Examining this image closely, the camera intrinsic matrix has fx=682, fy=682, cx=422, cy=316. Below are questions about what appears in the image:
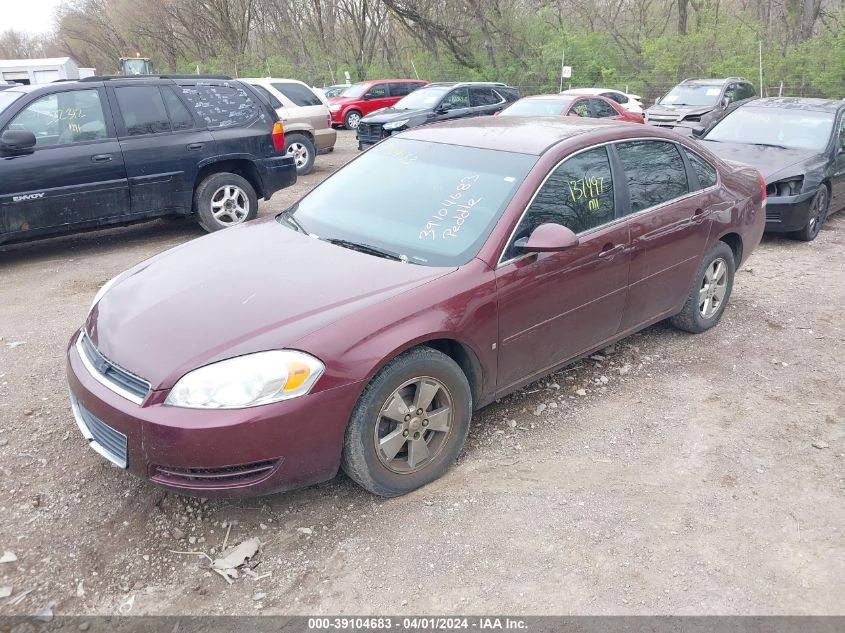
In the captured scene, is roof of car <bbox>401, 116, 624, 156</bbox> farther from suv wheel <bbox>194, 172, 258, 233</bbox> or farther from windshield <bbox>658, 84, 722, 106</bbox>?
windshield <bbox>658, 84, 722, 106</bbox>

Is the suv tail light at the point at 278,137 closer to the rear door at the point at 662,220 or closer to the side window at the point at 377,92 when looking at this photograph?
the rear door at the point at 662,220

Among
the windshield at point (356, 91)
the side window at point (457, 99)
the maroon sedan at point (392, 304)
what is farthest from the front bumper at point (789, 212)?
the windshield at point (356, 91)

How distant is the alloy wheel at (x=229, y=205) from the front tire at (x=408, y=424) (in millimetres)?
5481

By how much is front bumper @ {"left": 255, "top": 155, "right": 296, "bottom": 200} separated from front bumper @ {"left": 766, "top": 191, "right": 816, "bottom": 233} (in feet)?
18.7

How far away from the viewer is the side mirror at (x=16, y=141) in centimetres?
645

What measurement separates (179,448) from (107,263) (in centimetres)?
508

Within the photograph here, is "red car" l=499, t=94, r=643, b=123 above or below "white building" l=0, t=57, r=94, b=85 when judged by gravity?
below

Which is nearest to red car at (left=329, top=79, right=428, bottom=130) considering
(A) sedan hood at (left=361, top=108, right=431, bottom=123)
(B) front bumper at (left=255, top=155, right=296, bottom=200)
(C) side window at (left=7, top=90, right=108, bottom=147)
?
(A) sedan hood at (left=361, top=108, right=431, bottom=123)

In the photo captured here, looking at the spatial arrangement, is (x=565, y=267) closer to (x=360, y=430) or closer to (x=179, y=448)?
(x=360, y=430)

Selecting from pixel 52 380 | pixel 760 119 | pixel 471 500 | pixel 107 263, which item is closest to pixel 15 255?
pixel 107 263

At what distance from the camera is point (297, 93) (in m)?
12.8

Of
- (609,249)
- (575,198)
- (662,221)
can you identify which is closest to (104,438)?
(575,198)

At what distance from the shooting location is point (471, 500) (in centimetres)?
331

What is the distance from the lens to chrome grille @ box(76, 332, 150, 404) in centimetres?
288
